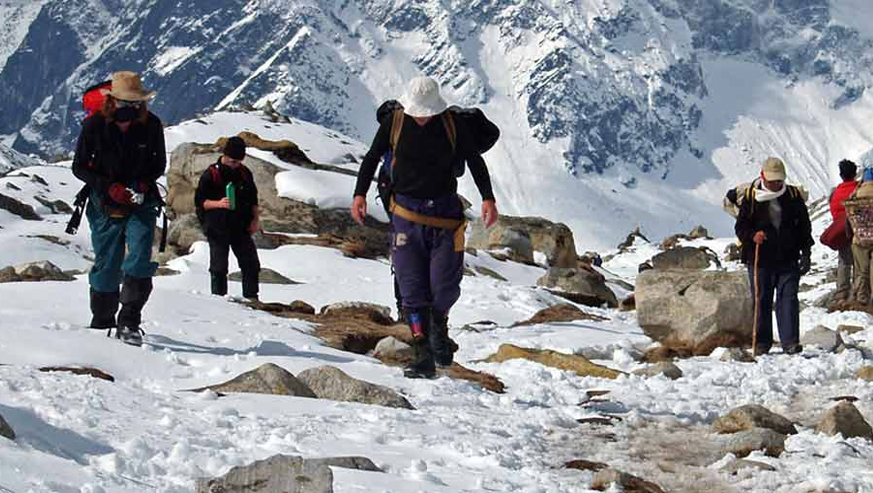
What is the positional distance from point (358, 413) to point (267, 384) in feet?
2.57

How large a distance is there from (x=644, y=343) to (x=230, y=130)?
124 ft

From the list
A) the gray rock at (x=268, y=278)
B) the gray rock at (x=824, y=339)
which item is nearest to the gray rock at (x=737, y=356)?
the gray rock at (x=824, y=339)

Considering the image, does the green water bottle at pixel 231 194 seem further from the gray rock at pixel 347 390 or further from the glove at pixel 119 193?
the gray rock at pixel 347 390

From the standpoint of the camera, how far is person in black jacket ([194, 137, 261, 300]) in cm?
1399

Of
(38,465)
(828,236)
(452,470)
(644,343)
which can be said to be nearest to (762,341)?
(644,343)

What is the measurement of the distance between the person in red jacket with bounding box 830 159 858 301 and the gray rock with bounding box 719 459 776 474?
36.8ft

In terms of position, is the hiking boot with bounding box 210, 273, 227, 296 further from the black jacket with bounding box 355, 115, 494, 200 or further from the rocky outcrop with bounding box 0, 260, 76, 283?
the black jacket with bounding box 355, 115, 494, 200

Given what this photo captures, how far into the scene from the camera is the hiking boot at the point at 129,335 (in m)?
9.23

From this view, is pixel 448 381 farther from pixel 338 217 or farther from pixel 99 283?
pixel 338 217

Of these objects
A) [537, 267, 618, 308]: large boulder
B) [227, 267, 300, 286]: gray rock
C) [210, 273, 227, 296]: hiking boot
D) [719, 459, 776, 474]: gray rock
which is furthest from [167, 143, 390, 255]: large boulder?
[719, 459, 776, 474]: gray rock

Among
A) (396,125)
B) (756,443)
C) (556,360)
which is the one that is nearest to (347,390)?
(396,125)

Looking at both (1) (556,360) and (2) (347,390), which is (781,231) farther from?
(2) (347,390)

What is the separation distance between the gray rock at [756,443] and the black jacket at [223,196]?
25.8ft

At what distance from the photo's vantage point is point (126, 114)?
9.57 metres
